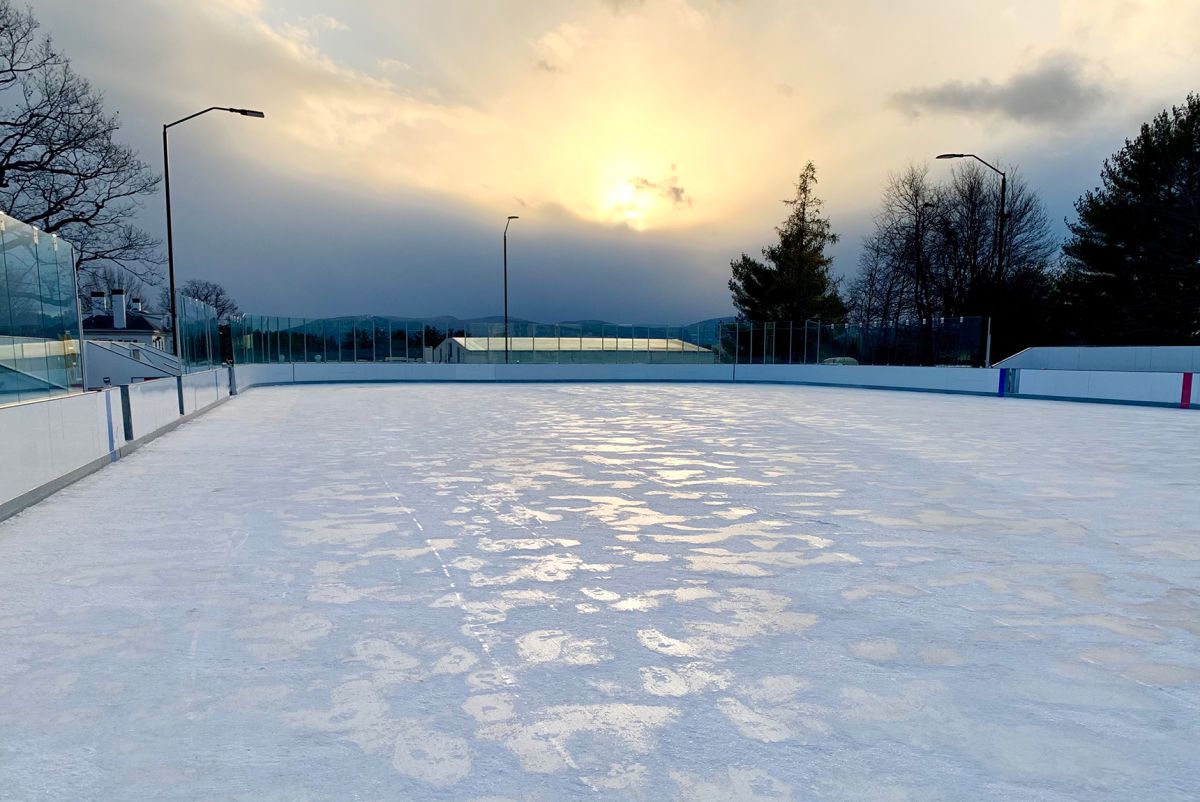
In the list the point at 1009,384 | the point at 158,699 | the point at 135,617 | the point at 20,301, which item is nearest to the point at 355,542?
the point at 135,617

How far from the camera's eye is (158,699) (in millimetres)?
3594

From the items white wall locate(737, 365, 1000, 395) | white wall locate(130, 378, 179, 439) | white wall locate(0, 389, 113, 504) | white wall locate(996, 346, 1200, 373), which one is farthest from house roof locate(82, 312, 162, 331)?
white wall locate(996, 346, 1200, 373)

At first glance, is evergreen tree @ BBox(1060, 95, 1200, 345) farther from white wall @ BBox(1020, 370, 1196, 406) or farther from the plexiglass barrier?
the plexiglass barrier

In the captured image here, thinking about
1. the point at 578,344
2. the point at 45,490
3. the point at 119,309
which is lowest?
the point at 45,490

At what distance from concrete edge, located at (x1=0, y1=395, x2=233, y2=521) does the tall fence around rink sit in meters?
20.7

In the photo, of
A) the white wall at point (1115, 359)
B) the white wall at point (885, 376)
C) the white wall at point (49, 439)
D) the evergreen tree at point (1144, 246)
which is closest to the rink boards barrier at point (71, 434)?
the white wall at point (49, 439)

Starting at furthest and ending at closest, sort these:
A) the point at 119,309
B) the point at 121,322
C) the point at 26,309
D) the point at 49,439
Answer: the point at 121,322 → the point at 119,309 → the point at 26,309 → the point at 49,439

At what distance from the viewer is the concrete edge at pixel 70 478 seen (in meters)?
7.73

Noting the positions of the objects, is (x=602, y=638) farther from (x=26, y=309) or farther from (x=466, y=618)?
(x=26, y=309)

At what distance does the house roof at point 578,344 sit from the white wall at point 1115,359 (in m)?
17.2

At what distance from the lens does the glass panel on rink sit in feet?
30.1

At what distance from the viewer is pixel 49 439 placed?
886cm

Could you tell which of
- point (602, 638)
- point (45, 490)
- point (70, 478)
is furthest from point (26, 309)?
point (602, 638)

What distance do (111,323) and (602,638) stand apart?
81.1 metres
